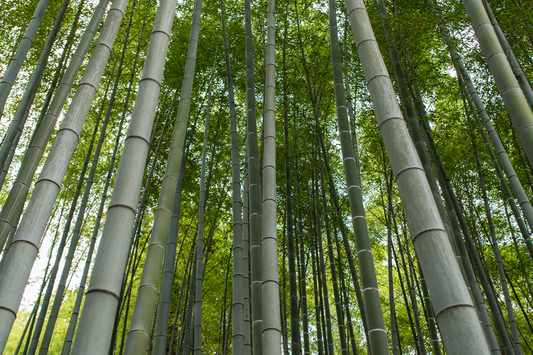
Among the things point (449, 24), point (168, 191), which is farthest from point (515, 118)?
point (449, 24)

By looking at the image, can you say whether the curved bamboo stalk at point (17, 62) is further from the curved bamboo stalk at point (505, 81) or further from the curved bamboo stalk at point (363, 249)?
the curved bamboo stalk at point (505, 81)

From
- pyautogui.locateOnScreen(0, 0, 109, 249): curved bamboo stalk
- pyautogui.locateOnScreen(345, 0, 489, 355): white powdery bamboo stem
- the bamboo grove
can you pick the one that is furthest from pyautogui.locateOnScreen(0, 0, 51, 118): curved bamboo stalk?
pyautogui.locateOnScreen(345, 0, 489, 355): white powdery bamboo stem

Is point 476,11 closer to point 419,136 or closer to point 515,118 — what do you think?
point 515,118

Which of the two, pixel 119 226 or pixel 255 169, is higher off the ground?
pixel 255 169

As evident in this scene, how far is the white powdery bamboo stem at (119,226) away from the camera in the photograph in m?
1.12

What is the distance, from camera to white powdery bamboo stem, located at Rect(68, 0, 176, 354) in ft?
3.68

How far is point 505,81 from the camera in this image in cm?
162

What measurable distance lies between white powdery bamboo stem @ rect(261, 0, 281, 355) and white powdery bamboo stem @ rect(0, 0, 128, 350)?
1.04 metres

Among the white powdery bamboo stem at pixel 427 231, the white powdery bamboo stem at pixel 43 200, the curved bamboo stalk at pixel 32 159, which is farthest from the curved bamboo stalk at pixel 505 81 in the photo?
the curved bamboo stalk at pixel 32 159

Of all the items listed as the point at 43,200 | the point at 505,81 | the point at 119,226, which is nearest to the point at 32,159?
the point at 43,200

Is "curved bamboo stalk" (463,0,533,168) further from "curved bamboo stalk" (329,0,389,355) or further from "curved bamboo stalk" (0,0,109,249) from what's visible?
"curved bamboo stalk" (0,0,109,249)

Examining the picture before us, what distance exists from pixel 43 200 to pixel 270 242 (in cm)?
112

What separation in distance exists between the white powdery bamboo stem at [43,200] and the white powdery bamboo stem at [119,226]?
0.41 meters

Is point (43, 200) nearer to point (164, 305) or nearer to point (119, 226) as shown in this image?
point (119, 226)
